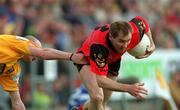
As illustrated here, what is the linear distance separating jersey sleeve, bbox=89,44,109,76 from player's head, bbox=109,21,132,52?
0.21 metres

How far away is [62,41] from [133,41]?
5148mm

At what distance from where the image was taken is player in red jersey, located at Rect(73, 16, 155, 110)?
425 inches

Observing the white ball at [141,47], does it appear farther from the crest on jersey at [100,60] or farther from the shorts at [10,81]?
the shorts at [10,81]

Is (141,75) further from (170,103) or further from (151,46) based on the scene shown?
(151,46)

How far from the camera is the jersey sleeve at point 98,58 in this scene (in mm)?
10945

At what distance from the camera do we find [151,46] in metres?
11.8

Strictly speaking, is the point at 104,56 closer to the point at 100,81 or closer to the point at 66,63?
the point at 100,81

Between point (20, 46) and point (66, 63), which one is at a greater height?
point (20, 46)

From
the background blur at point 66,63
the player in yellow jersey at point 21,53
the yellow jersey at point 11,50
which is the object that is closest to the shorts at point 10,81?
the player in yellow jersey at point 21,53

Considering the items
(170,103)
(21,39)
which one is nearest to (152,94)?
(170,103)

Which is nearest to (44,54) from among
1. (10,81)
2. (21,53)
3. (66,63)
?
(21,53)

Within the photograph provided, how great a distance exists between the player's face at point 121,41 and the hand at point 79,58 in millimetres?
499

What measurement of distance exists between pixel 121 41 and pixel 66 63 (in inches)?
197

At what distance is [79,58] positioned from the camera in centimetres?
1097
